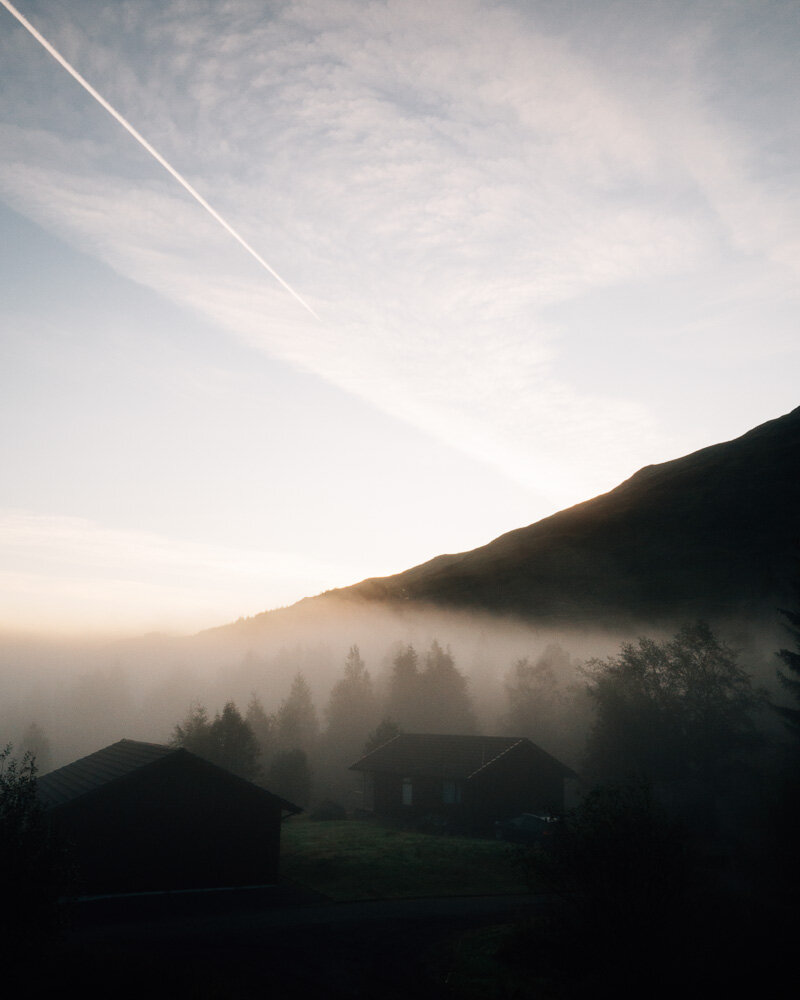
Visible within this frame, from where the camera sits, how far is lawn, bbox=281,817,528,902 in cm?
3038

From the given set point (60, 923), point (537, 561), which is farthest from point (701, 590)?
point (60, 923)

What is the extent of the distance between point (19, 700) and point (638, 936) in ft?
493

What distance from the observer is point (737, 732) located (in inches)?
2215

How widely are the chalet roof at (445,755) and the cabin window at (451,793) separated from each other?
0.68 meters

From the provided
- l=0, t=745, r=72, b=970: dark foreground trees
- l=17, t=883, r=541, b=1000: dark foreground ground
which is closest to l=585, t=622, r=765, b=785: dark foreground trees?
l=17, t=883, r=541, b=1000: dark foreground ground

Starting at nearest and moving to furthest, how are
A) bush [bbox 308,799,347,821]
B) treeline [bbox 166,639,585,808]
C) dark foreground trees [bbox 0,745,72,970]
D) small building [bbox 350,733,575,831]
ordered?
dark foreground trees [bbox 0,745,72,970], small building [bbox 350,733,575,831], bush [bbox 308,799,347,821], treeline [bbox 166,639,585,808]

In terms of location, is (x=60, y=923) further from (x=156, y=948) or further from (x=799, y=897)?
(x=799, y=897)

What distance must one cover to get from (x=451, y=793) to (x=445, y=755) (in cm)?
424

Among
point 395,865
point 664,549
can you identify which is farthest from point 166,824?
point 664,549

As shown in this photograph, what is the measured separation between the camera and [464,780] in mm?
51531

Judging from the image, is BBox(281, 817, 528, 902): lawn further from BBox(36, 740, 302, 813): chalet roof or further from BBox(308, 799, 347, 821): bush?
BBox(308, 799, 347, 821): bush

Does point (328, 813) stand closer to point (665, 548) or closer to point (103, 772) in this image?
point (103, 772)

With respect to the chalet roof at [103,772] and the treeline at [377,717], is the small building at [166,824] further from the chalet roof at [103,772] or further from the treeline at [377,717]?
the treeline at [377,717]

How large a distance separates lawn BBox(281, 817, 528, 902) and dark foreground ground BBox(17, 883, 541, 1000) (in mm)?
2082
